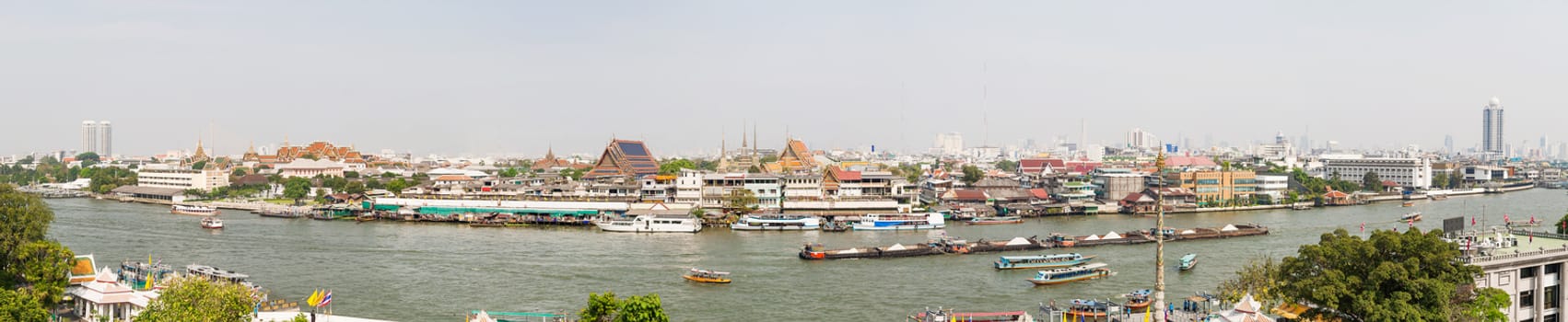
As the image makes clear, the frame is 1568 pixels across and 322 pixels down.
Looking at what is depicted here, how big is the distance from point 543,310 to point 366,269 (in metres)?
4.31

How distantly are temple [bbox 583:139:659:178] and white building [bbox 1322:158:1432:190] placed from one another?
26.1 m

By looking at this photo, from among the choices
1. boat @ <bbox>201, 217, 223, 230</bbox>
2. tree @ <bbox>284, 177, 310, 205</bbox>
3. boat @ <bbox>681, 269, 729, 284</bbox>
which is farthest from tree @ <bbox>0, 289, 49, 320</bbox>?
tree @ <bbox>284, 177, 310, 205</bbox>

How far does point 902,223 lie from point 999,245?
4.22 meters

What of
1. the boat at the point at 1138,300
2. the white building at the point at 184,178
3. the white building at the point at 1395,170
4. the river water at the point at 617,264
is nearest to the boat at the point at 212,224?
the river water at the point at 617,264

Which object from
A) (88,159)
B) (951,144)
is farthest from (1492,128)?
(88,159)

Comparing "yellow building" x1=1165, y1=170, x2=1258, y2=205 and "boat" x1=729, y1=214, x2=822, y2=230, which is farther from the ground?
"yellow building" x1=1165, y1=170, x2=1258, y2=205

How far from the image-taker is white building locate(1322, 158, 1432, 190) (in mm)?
34688

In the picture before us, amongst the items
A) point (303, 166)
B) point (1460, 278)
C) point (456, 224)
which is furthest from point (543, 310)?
point (303, 166)

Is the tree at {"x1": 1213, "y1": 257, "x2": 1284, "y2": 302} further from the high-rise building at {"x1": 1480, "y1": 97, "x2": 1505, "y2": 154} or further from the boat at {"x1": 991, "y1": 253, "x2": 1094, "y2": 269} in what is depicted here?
the high-rise building at {"x1": 1480, "y1": 97, "x2": 1505, "y2": 154}

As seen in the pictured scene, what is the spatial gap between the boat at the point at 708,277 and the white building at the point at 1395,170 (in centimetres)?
3143

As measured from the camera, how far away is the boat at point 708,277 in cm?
1194

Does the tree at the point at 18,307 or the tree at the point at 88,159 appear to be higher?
the tree at the point at 88,159

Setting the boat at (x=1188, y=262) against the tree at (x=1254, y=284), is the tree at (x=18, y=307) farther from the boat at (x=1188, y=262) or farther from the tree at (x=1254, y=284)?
the boat at (x=1188, y=262)

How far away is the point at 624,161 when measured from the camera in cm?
3366
